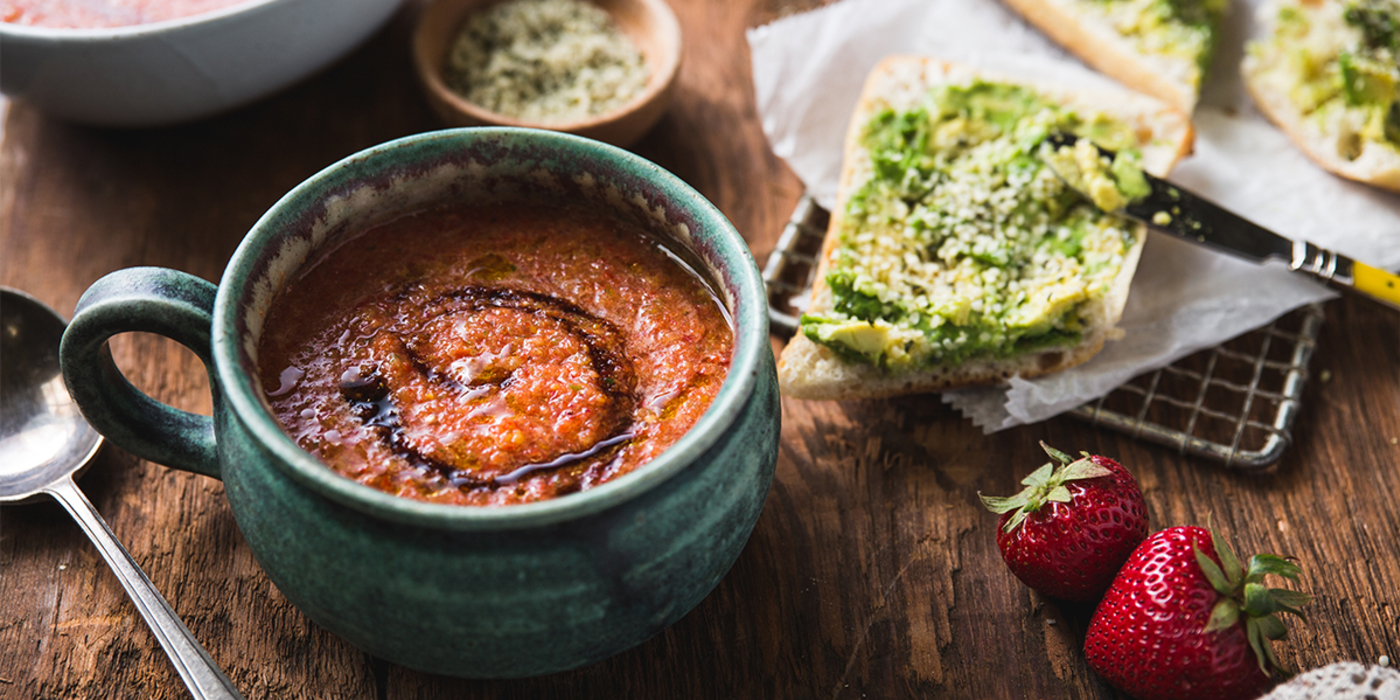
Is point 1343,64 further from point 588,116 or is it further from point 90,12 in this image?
point 90,12

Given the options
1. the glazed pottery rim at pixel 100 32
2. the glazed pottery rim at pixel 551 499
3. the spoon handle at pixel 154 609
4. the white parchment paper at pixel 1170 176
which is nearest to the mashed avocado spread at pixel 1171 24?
the white parchment paper at pixel 1170 176

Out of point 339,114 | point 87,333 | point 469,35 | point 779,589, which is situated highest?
point 87,333

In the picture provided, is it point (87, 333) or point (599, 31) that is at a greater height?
point (87, 333)

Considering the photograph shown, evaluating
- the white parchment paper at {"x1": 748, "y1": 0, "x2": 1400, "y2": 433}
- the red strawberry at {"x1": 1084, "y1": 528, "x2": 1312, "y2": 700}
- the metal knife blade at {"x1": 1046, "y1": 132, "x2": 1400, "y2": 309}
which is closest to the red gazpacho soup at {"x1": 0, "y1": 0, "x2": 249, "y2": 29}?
the white parchment paper at {"x1": 748, "y1": 0, "x2": 1400, "y2": 433}

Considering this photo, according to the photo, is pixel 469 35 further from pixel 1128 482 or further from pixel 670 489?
pixel 1128 482

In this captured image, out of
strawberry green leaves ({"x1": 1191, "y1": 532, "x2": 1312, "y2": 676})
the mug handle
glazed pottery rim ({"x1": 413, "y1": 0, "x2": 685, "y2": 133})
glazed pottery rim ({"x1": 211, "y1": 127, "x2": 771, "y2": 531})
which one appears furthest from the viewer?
glazed pottery rim ({"x1": 413, "y1": 0, "x2": 685, "y2": 133})

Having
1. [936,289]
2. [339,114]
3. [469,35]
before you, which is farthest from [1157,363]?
[339,114]

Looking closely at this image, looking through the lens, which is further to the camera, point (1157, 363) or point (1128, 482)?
point (1157, 363)

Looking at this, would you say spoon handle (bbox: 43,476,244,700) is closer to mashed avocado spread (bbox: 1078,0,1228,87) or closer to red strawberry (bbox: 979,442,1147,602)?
red strawberry (bbox: 979,442,1147,602)
